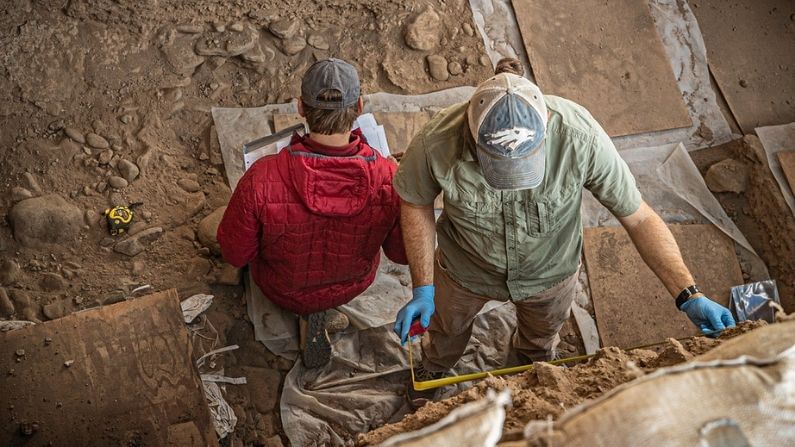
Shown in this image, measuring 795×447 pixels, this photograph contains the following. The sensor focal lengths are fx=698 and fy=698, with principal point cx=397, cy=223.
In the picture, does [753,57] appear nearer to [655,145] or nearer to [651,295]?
[655,145]

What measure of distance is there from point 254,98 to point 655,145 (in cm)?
261

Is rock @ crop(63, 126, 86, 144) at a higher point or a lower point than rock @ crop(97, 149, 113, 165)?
higher

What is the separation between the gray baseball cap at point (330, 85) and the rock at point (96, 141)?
1722 millimetres

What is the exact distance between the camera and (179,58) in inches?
167

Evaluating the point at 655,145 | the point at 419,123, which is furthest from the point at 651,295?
the point at 419,123

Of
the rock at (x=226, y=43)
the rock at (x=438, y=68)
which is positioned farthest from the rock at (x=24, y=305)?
the rock at (x=438, y=68)

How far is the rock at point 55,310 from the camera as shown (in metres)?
3.44

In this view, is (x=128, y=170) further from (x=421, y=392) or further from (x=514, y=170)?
(x=514, y=170)

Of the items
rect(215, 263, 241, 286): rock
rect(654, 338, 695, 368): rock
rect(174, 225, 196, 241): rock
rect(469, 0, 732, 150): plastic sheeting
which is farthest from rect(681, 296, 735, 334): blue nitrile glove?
rect(174, 225, 196, 241): rock

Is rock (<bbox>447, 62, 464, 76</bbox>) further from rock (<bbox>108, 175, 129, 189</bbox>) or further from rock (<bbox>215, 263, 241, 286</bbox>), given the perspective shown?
rock (<bbox>108, 175, 129, 189</bbox>)

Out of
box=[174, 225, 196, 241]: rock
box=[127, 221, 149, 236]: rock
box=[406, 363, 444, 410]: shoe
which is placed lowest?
box=[406, 363, 444, 410]: shoe

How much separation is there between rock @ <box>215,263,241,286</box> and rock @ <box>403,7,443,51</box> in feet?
6.23

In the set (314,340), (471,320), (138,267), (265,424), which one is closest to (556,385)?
(471,320)

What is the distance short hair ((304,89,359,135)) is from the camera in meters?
2.70
